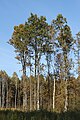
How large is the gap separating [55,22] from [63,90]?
10.5 m

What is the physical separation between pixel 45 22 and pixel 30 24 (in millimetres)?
2403

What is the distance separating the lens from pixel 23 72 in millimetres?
51188

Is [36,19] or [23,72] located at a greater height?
[36,19]

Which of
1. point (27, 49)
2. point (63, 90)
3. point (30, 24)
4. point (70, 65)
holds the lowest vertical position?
point (63, 90)

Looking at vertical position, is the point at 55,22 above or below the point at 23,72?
above

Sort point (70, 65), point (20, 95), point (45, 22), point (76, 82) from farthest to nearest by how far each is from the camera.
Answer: point (20, 95), point (76, 82), point (45, 22), point (70, 65)

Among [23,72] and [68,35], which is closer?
[68,35]

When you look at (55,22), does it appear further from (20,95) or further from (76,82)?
(20,95)

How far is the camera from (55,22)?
45531 mm

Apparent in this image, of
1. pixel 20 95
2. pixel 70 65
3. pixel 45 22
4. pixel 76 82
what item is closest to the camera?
pixel 70 65

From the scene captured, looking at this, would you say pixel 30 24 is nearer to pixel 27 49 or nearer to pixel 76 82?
pixel 27 49

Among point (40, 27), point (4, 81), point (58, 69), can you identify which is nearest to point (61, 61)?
point (58, 69)

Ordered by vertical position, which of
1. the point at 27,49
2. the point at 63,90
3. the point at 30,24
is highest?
the point at 30,24

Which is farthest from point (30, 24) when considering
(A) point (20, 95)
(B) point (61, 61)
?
(A) point (20, 95)
